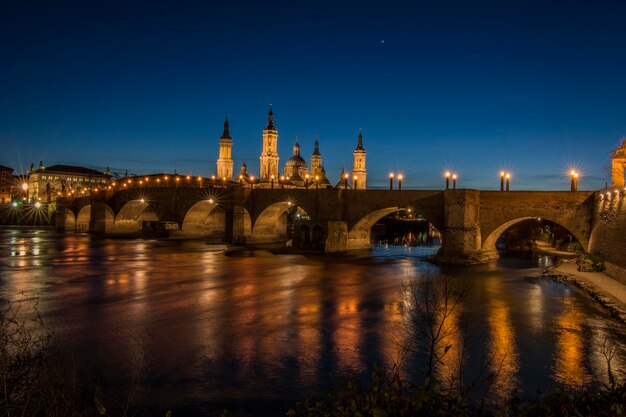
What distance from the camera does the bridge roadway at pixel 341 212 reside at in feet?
101

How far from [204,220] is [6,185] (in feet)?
268

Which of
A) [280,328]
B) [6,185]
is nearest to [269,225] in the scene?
[280,328]

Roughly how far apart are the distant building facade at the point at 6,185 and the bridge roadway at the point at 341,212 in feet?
204

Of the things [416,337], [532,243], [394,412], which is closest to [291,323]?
[416,337]

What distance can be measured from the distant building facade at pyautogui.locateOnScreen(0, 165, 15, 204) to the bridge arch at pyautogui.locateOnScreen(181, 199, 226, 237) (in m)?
73.0

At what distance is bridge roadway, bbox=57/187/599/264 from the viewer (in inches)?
1208

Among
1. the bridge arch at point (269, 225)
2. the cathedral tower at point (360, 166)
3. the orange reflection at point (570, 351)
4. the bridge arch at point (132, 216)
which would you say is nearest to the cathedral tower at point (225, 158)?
the cathedral tower at point (360, 166)

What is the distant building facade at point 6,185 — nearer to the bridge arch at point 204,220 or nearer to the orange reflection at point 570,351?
the bridge arch at point 204,220

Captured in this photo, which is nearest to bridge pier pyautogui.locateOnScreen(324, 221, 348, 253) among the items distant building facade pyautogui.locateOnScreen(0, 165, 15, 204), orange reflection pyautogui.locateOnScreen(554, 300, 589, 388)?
orange reflection pyautogui.locateOnScreen(554, 300, 589, 388)

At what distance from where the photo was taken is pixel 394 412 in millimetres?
6039

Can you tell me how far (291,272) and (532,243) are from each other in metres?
25.9

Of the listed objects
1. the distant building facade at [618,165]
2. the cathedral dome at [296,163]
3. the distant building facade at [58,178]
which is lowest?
the distant building facade at [618,165]

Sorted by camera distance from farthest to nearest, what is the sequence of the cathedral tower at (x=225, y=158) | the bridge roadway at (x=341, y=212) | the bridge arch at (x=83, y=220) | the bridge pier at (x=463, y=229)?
the cathedral tower at (x=225, y=158) → the bridge arch at (x=83, y=220) → the bridge pier at (x=463, y=229) → the bridge roadway at (x=341, y=212)

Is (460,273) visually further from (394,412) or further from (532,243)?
(394,412)
